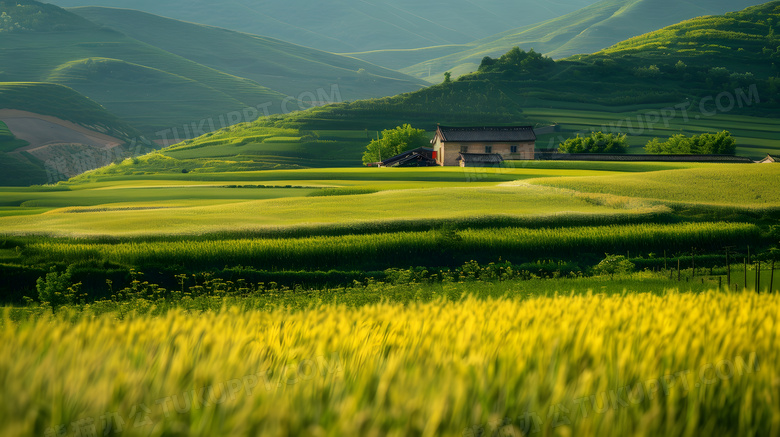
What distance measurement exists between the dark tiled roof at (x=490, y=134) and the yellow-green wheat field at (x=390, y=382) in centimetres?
8197

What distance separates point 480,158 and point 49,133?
10454cm

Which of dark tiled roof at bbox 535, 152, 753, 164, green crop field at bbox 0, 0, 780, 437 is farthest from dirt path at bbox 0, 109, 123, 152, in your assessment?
dark tiled roof at bbox 535, 152, 753, 164

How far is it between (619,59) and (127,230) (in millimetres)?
174788

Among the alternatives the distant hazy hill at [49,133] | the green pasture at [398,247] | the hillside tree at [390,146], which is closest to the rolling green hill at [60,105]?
the distant hazy hill at [49,133]

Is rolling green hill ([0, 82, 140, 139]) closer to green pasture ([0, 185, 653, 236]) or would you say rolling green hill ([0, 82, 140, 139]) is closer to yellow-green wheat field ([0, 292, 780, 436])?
green pasture ([0, 185, 653, 236])

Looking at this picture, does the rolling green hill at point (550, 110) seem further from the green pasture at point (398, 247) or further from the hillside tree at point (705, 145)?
the green pasture at point (398, 247)

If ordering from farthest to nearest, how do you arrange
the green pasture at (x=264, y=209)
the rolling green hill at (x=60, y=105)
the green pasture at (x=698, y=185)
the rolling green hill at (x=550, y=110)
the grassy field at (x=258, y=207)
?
the rolling green hill at (x=60, y=105) → the rolling green hill at (x=550, y=110) → the green pasture at (x=698, y=185) → the grassy field at (x=258, y=207) → the green pasture at (x=264, y=209)

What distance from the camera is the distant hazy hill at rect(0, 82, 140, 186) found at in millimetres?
95875

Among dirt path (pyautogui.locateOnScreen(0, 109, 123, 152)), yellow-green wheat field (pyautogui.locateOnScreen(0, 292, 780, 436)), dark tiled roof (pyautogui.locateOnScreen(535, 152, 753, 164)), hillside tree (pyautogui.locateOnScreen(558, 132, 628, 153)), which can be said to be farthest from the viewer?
dirt path (pyautogui.locateOnScreen(0, 109, 123, 152))

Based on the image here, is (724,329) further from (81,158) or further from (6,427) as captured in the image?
(81,158)

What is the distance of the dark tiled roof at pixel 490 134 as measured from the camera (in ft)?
280

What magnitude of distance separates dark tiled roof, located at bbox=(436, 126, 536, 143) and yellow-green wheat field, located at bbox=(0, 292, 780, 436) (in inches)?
3227

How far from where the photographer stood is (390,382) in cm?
324

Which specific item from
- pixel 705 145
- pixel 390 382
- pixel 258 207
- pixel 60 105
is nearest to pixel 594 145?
pixel 705 145
